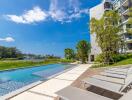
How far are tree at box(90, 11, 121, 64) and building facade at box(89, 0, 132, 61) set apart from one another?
1028 centimetres

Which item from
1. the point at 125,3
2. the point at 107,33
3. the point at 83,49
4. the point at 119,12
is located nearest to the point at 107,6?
the point at 119,12

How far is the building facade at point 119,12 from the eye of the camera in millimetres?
33000

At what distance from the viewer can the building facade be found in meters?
33.0

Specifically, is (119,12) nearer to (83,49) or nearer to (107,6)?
(107,6)

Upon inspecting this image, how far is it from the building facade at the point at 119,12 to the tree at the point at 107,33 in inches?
405

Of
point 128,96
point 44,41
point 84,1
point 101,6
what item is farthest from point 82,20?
point 128,96

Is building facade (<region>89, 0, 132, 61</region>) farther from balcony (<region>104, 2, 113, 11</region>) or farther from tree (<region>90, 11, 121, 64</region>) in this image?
tree (<region>90, 11, 121, 64</region>)

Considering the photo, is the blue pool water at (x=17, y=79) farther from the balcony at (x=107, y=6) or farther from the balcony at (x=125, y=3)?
the balcony at (x=107, y=6)

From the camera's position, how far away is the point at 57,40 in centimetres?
10800

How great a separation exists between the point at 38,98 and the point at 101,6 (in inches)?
1336

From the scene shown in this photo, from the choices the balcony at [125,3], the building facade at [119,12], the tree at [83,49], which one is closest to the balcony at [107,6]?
the building facade at [119,12]

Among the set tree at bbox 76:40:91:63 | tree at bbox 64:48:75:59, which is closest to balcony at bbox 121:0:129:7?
tree at bbox 76:40:91:63

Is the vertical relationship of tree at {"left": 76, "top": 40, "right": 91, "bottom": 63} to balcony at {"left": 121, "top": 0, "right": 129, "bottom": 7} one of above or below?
below

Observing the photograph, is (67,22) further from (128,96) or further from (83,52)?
(128,96)
